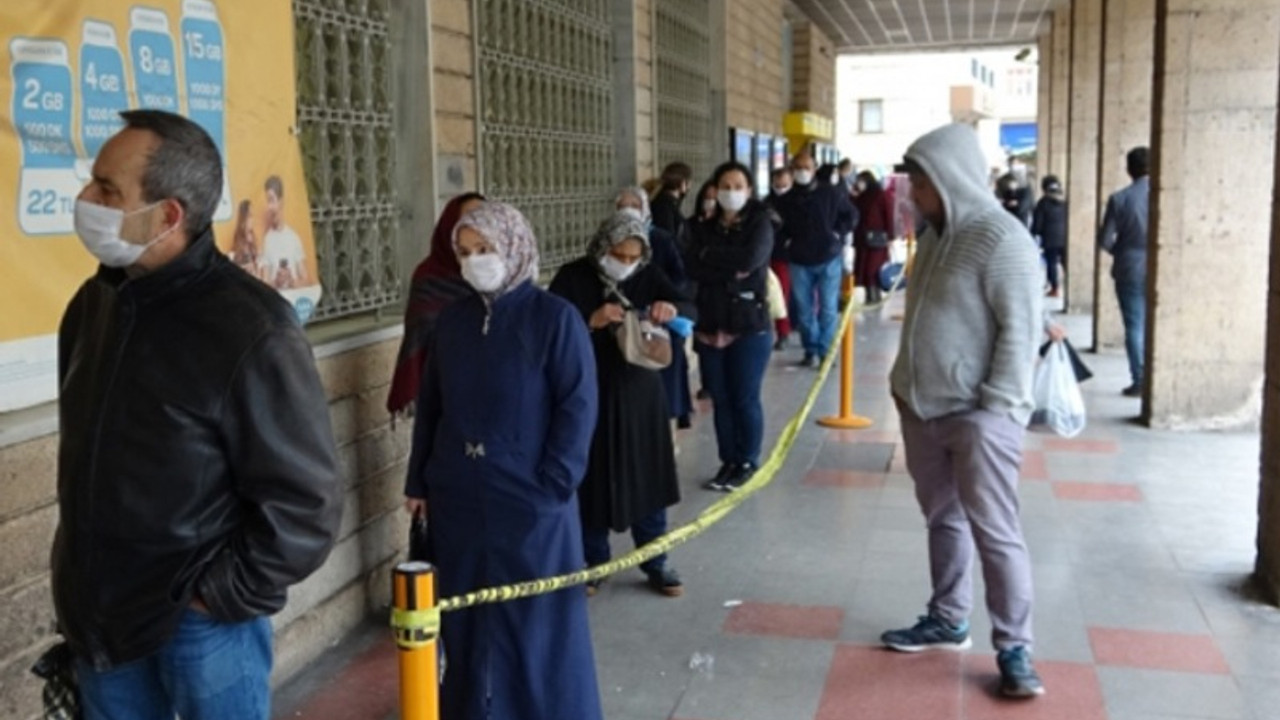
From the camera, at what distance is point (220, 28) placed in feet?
13.5

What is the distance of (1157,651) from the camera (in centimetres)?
456

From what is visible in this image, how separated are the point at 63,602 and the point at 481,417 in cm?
138

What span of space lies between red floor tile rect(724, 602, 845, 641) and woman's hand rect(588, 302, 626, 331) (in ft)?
4.15

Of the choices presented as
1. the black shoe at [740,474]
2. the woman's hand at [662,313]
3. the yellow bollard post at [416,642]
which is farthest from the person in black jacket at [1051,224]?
the yellow bollard post at [416,642]

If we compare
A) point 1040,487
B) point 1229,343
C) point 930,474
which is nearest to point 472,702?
point 930,474

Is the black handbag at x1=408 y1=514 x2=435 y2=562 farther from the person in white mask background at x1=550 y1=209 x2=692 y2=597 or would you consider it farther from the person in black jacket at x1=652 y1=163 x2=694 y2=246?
the person in black jacket at x1=652 y1=163 x2=694 y2=246

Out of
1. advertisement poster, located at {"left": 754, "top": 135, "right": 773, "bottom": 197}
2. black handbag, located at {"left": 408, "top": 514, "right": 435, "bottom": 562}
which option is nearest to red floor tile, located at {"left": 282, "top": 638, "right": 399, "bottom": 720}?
black handbag, located at {"left": 408, "top": 514, "right": 435, "bottom": 562}

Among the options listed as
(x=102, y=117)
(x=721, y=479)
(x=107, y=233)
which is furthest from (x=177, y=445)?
(x=721, y=479)

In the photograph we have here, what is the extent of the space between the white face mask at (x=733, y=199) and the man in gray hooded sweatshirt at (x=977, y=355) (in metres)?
2.36

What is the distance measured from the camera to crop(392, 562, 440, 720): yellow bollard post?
2.41m

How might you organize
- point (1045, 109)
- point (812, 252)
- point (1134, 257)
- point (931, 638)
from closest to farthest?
point (931, 638) < point (1134, 257) < point (812, 252) < point (1045, 109)

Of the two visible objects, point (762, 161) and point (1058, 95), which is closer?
point (762, 161)

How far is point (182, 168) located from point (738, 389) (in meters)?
4.79

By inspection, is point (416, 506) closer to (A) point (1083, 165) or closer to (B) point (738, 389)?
(B) point (738, 389)
